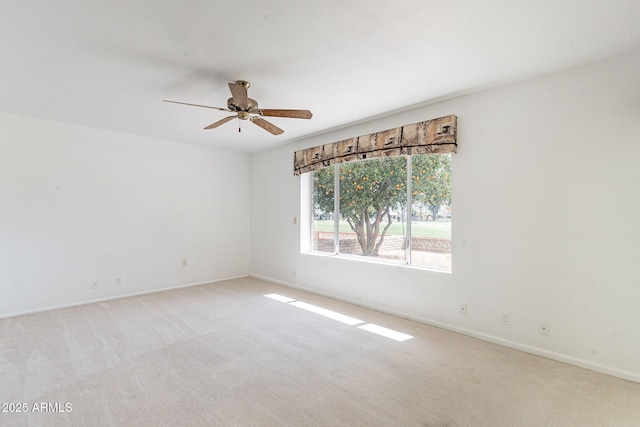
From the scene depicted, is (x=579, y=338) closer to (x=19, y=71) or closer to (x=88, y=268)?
(x=19, y=71)

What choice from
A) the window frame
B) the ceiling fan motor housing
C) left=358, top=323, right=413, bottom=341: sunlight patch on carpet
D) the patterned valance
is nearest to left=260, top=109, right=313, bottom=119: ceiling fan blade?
the ceiling fan motor housing

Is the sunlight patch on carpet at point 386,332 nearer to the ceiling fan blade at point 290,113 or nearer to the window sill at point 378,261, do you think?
the window sill at point 378,261

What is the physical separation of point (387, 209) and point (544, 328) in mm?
2037

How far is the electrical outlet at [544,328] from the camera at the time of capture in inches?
104

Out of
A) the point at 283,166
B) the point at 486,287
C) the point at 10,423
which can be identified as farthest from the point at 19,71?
the point at 486,287

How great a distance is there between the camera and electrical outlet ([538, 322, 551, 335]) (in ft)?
8.69

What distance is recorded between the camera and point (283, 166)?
5352 millimetres

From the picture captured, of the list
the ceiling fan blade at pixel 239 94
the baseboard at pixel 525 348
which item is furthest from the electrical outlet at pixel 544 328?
the ceiling fan blade at pixel 239 94

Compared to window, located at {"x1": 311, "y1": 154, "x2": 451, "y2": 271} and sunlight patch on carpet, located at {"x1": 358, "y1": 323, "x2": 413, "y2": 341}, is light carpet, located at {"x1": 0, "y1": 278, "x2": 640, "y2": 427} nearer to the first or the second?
sunlight patch on carpet, located at {"x1": 358, "y1": 323, "x2": 413, "y2": 341}

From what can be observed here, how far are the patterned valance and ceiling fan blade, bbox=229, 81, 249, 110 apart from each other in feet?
5.97

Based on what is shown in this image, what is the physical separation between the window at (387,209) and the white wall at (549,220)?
206mm

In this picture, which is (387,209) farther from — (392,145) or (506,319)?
(506,319)

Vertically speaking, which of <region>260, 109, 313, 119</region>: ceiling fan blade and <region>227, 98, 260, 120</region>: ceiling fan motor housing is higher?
<region>227, 98, 260, 120</region>: ceiling fan motor housing

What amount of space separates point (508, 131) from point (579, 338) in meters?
1.91
